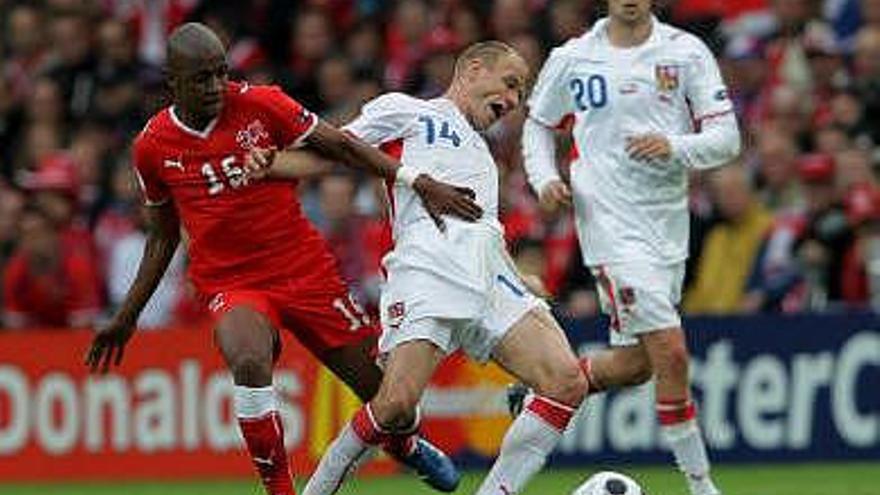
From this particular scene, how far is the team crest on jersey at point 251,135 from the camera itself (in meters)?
12.0

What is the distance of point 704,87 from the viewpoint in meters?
13.2

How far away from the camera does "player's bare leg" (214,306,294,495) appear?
11891 mm

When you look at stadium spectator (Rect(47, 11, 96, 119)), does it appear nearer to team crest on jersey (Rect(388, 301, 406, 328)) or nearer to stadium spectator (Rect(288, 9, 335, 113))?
stadium spectator (Rect(288, 9, 335, 113))

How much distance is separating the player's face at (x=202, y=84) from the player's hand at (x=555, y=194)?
208cm

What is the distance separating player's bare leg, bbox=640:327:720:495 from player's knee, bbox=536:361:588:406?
1537mm

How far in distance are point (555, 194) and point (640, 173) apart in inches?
18.3

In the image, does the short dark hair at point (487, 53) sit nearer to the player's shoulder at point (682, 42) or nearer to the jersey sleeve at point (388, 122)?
the jersey sleeve at point (388, 122)

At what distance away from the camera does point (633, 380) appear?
13.7 m

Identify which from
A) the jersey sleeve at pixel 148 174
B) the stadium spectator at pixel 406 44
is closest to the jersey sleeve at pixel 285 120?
the jersey sleeve at pixel 148 174

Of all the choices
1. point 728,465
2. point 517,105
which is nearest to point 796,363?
point 728,465

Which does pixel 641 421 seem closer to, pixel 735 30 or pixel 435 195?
pixel 735 30

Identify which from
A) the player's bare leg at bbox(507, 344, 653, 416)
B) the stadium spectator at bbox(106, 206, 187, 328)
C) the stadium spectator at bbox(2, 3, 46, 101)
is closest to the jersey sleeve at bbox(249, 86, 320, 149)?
the player's bare leg at bbox(507, 344, 653, 416)

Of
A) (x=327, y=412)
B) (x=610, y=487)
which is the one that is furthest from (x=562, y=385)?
(x=327, y=412)

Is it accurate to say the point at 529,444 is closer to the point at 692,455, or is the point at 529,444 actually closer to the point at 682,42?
the point at 692,455
